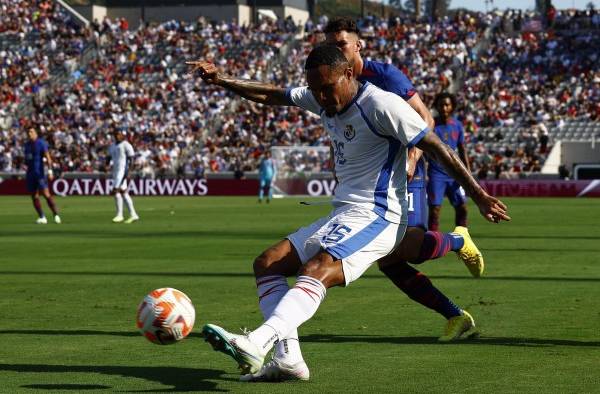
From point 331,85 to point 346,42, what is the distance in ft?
5.99

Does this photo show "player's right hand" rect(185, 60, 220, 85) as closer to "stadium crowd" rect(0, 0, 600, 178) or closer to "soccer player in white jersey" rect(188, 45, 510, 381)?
"soccer player in white jersey" rect(188, 45, 510, 381)

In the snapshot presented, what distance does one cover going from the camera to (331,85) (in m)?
7.13

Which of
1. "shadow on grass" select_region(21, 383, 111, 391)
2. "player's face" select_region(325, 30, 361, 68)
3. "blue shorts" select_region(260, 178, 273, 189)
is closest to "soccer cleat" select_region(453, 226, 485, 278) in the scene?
"player's face" select_region(325, 30, 361, 68)

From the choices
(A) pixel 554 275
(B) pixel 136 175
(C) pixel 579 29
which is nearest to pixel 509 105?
(C) pixel 579 29

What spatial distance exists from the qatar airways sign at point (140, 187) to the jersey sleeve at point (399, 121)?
4626 cm

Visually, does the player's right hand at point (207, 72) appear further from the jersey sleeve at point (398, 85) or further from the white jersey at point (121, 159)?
the white jersey at point (121, 159)

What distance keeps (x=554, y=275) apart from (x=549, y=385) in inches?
318

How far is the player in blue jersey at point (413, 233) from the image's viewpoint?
8.78m

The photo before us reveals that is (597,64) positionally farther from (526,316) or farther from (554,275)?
(526,316)

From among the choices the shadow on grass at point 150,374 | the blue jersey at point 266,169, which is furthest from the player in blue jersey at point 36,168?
the shadow on grass at point 150,374

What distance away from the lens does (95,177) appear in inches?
2180

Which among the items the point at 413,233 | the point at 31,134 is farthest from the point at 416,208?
the point at 31,134

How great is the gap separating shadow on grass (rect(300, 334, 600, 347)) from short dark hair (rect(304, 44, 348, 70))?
2746 mm

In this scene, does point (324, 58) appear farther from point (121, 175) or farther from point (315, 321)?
point (121, 175)
